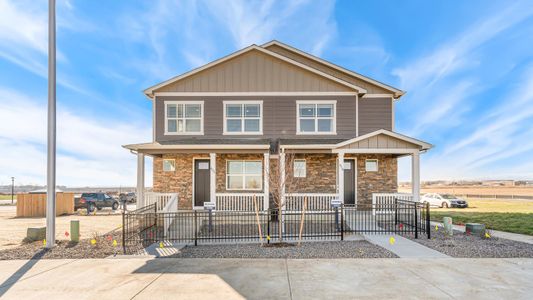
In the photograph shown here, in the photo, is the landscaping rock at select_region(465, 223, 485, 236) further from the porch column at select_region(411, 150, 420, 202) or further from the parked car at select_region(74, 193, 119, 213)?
the parked car at select_region(74, 193, 119, 213)

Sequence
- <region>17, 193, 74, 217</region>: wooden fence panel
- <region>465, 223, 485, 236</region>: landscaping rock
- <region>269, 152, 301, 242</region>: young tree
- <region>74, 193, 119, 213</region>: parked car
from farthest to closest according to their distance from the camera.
Answer: 1. <region>74, 193, 119, 213</region>: parked car
2. <region>17, 193, 74, 217</region>: wooden fence panel
3. <region>465, 223, 485, 236</region>: landscaping rock
4. <region>269, 152, 301, 242</region>: young tree

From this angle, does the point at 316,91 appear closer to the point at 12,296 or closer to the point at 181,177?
the point at 181,177

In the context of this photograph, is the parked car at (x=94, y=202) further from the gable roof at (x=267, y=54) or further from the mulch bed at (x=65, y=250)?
the mulch bed at (x=65, y=250)

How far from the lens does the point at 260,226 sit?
11445 mm

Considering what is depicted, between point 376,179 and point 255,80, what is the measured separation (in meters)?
7.91

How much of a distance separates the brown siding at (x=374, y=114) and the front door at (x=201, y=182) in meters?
8.17

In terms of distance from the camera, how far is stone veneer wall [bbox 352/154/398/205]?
1484 cm

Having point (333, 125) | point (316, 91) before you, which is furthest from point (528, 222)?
A: point (316, 91)

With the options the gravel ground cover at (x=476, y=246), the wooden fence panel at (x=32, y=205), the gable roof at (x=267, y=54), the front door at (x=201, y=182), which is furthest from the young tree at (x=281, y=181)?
the wooden fence panel at (x=32, y=205)

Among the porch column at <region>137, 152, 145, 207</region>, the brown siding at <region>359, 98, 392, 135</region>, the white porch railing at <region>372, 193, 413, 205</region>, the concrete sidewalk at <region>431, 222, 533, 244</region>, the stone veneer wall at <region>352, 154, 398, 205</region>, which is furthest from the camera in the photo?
the brown siding at <region>359, 98, 392, 135</region>

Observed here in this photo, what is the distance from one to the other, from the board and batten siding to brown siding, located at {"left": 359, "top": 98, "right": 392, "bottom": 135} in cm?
149

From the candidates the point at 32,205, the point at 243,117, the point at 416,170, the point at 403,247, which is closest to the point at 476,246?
the point at 403,247

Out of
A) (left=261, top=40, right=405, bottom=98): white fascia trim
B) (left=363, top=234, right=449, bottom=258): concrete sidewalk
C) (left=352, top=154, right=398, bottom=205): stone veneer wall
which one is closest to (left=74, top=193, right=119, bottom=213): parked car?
(left=261, top=40, right=405, bottom=98): white fascia trim

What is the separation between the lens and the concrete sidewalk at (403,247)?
25.8 feet
